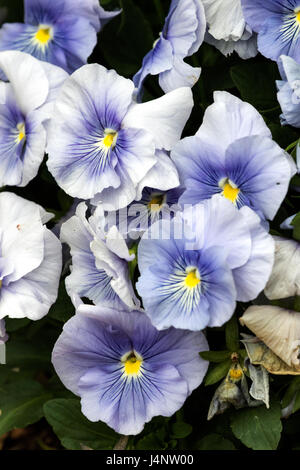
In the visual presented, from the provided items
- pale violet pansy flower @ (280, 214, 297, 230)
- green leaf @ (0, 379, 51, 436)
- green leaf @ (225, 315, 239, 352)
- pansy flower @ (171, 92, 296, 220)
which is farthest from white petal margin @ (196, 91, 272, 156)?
green leaf @ (0, 379, 51, 436)

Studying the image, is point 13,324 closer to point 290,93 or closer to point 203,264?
point 203,264

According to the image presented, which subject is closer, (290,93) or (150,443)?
(290,93)

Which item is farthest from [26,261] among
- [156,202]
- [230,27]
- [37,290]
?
[230,27]

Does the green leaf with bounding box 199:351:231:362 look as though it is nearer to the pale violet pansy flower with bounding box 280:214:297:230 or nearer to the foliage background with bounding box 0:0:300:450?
the foliage background with bounding box 0:0:300:450

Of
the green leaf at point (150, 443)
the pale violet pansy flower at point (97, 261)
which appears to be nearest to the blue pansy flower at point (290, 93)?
the pale violet pansy flower at point (97, 261)

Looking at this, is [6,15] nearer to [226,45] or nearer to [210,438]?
[226,45]

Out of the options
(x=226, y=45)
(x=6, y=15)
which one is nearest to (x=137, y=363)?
(x=226, y=45)
